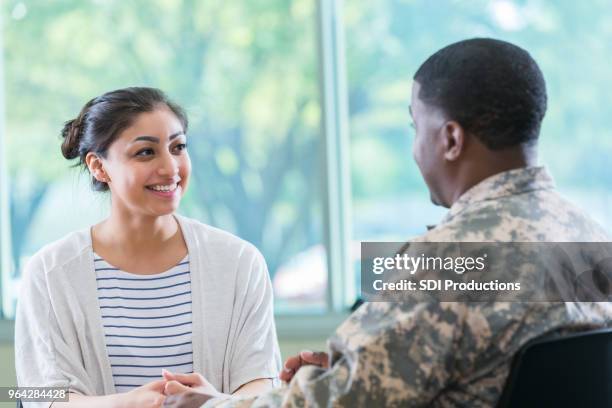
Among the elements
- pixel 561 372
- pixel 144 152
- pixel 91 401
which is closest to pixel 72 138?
pixel 144 152

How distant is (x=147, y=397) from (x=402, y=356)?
0.77 m

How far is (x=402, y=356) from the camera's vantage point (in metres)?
1.42

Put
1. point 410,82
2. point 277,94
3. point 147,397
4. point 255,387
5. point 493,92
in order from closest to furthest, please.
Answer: point 493,92 → point 147,397 → point 255,387 → point 410,82 → point 277,94

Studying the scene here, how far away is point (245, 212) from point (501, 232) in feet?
8.81

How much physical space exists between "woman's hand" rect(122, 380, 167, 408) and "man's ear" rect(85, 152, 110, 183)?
643mm

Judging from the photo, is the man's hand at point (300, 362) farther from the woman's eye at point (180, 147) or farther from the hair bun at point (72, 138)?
the hair bun at point (72, 138)

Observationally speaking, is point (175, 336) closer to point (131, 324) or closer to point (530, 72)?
point (131, 324)

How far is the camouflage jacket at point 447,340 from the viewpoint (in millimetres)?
1424

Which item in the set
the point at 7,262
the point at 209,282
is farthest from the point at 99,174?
the point at 7,262

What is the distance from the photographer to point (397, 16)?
3.95 m

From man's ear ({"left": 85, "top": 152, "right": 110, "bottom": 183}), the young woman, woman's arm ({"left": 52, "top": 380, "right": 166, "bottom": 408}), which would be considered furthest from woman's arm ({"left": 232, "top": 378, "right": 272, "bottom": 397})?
man's ear ({"left": 85, "top": 152, "right": 110, "bottom": 183})

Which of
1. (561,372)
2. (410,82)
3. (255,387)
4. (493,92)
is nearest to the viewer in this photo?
(561,372)

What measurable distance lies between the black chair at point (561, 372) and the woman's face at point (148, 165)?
1.18 meters

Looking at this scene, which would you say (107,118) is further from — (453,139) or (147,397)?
(453,139)
